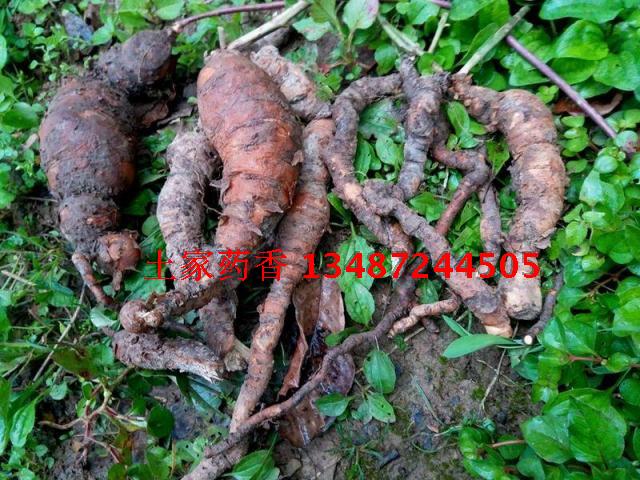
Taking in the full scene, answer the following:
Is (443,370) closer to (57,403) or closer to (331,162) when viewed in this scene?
(331,162)

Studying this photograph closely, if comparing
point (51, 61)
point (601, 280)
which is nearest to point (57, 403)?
point (51, 61)

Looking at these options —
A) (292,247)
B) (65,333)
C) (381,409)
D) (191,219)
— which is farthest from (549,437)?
(65,333)

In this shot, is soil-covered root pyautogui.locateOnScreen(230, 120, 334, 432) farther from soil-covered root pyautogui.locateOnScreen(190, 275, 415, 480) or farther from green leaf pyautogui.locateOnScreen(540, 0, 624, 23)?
green leaf pyautogui.locateOnScreen(540, 0, 624, 23)

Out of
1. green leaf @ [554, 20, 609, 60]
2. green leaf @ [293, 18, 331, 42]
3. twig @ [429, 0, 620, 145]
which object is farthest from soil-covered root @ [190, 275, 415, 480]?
green leaf @ [293, 18, 331, 42]

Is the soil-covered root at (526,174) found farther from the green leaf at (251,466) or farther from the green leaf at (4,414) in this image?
the green leaf at (4,414)

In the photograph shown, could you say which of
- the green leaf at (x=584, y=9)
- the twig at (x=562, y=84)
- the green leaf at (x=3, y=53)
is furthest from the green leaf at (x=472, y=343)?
the green leaf at (x=3, y=53)
